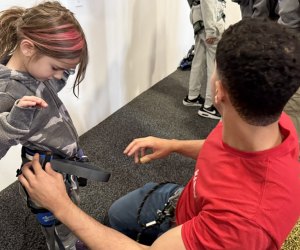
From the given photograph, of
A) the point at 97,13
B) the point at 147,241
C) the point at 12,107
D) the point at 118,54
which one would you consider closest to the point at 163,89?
the point at 118,54

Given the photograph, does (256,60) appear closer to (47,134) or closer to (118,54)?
(47,134)

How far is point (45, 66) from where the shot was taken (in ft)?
2.85

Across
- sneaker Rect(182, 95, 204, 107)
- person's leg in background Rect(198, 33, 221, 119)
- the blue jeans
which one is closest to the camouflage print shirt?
the blue jeans

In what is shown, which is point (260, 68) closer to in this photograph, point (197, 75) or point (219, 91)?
point (219, 91)

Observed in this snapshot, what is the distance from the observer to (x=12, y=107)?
783 millimetres

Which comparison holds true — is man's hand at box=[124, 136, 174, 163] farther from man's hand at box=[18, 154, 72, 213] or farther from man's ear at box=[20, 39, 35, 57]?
man's ear at box=[20, 39, 35, 57]

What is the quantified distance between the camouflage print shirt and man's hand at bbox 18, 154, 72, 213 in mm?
92

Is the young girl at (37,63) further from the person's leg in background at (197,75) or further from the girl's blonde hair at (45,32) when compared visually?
the person's leg in background at (197,75)

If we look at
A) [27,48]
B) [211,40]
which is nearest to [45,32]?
[27,48]

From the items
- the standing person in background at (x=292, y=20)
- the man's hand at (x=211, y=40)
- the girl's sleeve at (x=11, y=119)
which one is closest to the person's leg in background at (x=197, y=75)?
the man's hand at (x=211, y=40)

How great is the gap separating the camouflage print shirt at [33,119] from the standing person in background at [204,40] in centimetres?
153

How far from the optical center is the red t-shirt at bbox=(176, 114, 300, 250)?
624mm

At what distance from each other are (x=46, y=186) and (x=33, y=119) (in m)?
0.19

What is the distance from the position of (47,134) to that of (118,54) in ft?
4.95
